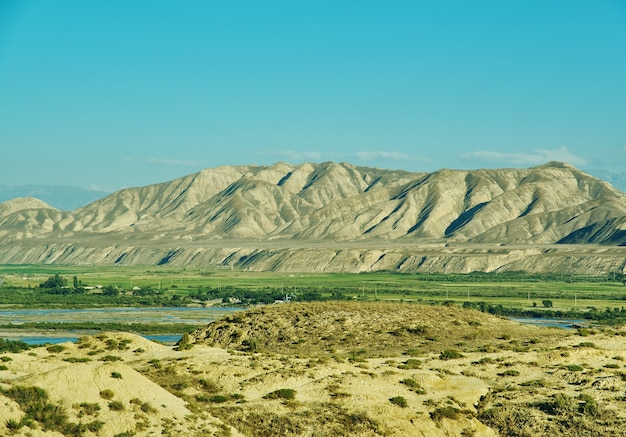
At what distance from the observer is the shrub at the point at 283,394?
48.7 metres

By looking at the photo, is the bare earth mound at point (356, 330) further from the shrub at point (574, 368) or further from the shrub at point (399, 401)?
the shrub at point (399, 401)

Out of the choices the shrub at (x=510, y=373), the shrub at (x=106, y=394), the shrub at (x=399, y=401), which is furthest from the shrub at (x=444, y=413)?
the shrub at (x=106, y=394)

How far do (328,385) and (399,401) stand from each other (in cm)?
449

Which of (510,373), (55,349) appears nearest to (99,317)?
(55,349)

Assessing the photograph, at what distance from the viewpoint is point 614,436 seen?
149 ft

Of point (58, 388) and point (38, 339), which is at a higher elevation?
point (58, 388)

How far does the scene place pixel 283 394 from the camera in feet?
161

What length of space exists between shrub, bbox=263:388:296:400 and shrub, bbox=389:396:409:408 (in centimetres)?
509

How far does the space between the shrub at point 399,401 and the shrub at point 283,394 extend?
5091 mm

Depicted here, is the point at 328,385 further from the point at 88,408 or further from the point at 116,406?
the point at 88,408

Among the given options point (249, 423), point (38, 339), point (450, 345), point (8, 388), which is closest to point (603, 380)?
point (450, 345)

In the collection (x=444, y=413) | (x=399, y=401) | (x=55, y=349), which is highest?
(x=399, y=401)

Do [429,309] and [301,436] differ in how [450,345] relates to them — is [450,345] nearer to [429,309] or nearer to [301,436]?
[429,309]

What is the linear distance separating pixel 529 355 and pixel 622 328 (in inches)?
837
